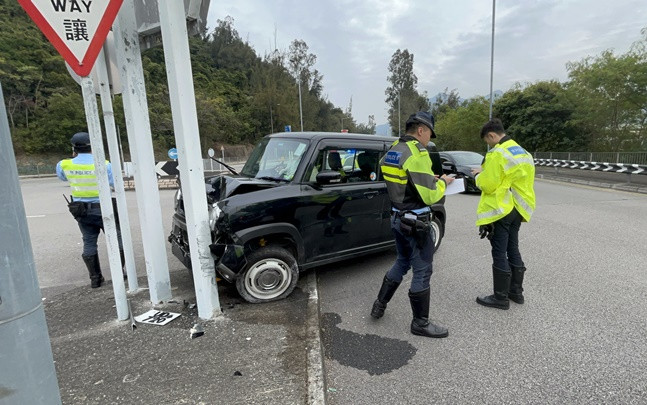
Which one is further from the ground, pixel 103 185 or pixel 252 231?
pixel 103 185

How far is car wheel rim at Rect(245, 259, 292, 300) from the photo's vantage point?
371cm

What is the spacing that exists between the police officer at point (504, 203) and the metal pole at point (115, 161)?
12.2 ft

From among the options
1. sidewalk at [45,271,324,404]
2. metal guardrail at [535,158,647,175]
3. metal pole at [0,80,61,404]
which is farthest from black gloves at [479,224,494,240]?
metal guardrail at [535,158,647,175]

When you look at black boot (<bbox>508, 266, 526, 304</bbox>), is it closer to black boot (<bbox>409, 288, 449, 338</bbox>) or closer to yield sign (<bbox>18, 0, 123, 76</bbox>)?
black boot (<bbox>409, 288, 449, 338</bbox>)

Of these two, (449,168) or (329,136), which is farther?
(449,168)

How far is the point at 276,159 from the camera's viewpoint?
4.42 metres

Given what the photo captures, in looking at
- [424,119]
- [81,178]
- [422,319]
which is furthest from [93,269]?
[424,119]

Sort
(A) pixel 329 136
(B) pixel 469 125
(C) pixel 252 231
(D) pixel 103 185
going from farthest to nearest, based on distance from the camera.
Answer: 1. (B) pixel 469 125
2. (A) pixel 329 136
3. (C) pixel 252 231
4. (D) pixel 103 185

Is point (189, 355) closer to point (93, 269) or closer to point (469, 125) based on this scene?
point (93, 269)

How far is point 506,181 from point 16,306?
3692mm

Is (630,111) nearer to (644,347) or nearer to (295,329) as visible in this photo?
(644,347)

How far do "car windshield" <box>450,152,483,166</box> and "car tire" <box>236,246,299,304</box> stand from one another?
10.4 meters

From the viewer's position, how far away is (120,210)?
3.78 m

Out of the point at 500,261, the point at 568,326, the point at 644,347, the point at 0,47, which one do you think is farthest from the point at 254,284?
the point at 0,47
